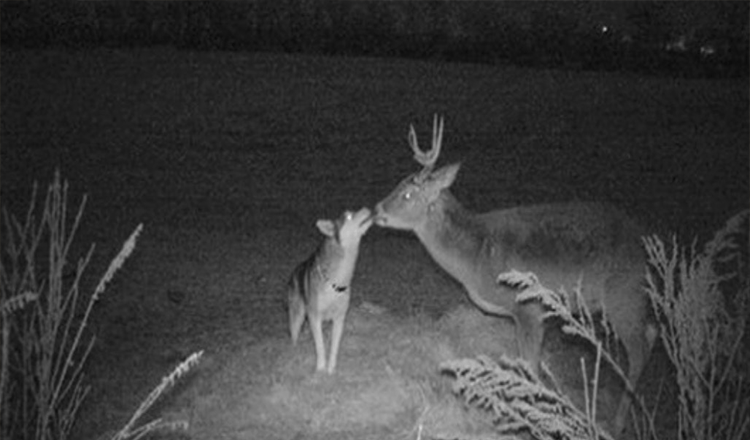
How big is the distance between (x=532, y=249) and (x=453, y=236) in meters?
0.57

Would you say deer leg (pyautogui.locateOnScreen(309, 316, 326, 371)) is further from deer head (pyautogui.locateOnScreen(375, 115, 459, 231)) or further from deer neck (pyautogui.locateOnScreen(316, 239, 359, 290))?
deer head (pyautogui.locateOnScreen(375, 115, 459, 231))

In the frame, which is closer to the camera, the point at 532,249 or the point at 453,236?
the point at 532,249

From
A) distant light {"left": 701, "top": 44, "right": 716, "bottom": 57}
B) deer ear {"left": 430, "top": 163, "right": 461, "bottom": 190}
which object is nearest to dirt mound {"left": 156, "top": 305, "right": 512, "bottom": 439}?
deer ear {"left": 430, "top": 163, "right": 461, "bottom": 190}

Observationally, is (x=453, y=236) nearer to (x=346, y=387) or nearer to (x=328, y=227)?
(x=328, y=227)

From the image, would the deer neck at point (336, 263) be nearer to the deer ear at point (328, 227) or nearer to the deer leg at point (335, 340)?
the deer ear at point (328, 227)

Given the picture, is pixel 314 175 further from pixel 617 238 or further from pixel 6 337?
pixel 6 337

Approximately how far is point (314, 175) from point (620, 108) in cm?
979

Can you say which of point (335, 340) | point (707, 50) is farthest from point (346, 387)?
point (707, 50)

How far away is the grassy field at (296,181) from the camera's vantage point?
326 inches

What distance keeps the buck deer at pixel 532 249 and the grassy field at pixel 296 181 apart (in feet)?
2.02

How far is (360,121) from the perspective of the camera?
21094 mm

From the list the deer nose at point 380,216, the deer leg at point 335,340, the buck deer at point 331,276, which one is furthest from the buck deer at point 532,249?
the deer leg at point 335,340

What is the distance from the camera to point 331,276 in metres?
7.98

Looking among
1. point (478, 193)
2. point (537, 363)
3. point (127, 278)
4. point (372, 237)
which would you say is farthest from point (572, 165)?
point (537, 363)
